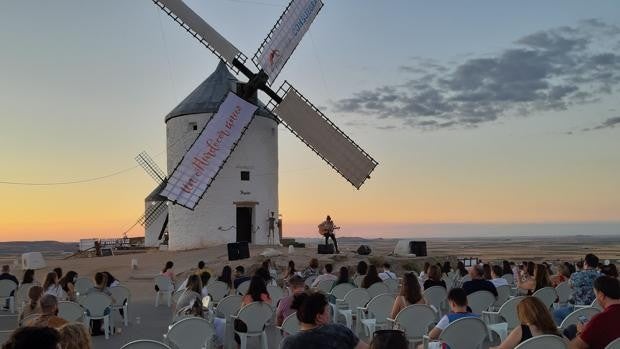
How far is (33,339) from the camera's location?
10.4 feet

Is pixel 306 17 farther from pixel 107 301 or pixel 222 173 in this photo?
pixel 107 301

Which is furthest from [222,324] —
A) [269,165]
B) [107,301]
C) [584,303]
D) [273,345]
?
[269,165]

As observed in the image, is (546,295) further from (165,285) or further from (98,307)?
(165,285)

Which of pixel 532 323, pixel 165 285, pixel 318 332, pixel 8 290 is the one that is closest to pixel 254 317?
pixel 318 332

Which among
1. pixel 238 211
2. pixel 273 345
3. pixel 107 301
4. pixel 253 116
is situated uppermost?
pixel 253 116

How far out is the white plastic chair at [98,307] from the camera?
10.0 m

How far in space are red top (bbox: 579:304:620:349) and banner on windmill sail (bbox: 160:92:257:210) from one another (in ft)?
64.1

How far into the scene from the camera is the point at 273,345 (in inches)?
377

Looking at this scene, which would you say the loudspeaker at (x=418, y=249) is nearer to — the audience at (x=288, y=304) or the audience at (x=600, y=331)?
the audience at (x=288, y=304)

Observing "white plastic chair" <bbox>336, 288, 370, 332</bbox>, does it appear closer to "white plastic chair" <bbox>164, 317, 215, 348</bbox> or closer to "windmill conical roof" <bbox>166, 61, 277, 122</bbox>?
"white plastic chair" <bbox>164, 317, 215, 348</bbox>

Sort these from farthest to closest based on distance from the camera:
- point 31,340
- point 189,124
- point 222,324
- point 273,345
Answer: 1. point 189,124
2. point 273,345
3. point 222,324
4. point 31,340

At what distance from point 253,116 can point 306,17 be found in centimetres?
527

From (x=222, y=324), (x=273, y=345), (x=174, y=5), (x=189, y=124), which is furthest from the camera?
(x=189, y=124)

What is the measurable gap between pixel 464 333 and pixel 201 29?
21.8 metres
